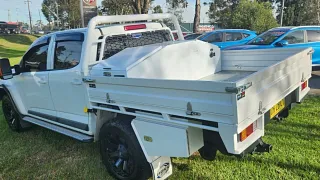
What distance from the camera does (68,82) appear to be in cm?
397

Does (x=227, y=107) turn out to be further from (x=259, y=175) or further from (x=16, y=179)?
(x=16, y=179)

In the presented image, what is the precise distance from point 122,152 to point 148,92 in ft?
3.16

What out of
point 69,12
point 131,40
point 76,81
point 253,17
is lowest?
point 76,81

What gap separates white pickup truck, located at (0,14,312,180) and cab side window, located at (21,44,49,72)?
0.05 feet

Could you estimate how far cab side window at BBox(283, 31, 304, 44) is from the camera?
9055 mm

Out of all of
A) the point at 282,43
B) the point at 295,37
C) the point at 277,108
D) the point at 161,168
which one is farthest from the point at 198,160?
the point at 295,37

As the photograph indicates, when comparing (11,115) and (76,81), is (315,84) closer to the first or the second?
(76,81)

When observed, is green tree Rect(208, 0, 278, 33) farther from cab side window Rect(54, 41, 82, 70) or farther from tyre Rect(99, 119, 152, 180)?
tyre Rect(99, 119, 152, 180)

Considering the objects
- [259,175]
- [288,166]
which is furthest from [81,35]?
[288,166]

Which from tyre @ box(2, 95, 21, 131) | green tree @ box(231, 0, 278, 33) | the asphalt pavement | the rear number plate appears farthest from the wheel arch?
green tree @ box(231, 0, 278, 33)

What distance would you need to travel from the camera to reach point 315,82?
8.24m

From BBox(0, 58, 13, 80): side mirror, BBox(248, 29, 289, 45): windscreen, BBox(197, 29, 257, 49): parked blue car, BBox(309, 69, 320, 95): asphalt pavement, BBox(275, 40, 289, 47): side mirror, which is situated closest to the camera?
BBox(0, 58, 13, 80): side mirror

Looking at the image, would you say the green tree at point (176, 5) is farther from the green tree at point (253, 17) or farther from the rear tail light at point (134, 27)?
the rear tail light at point (134, 27)

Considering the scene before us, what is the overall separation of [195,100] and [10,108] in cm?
444
